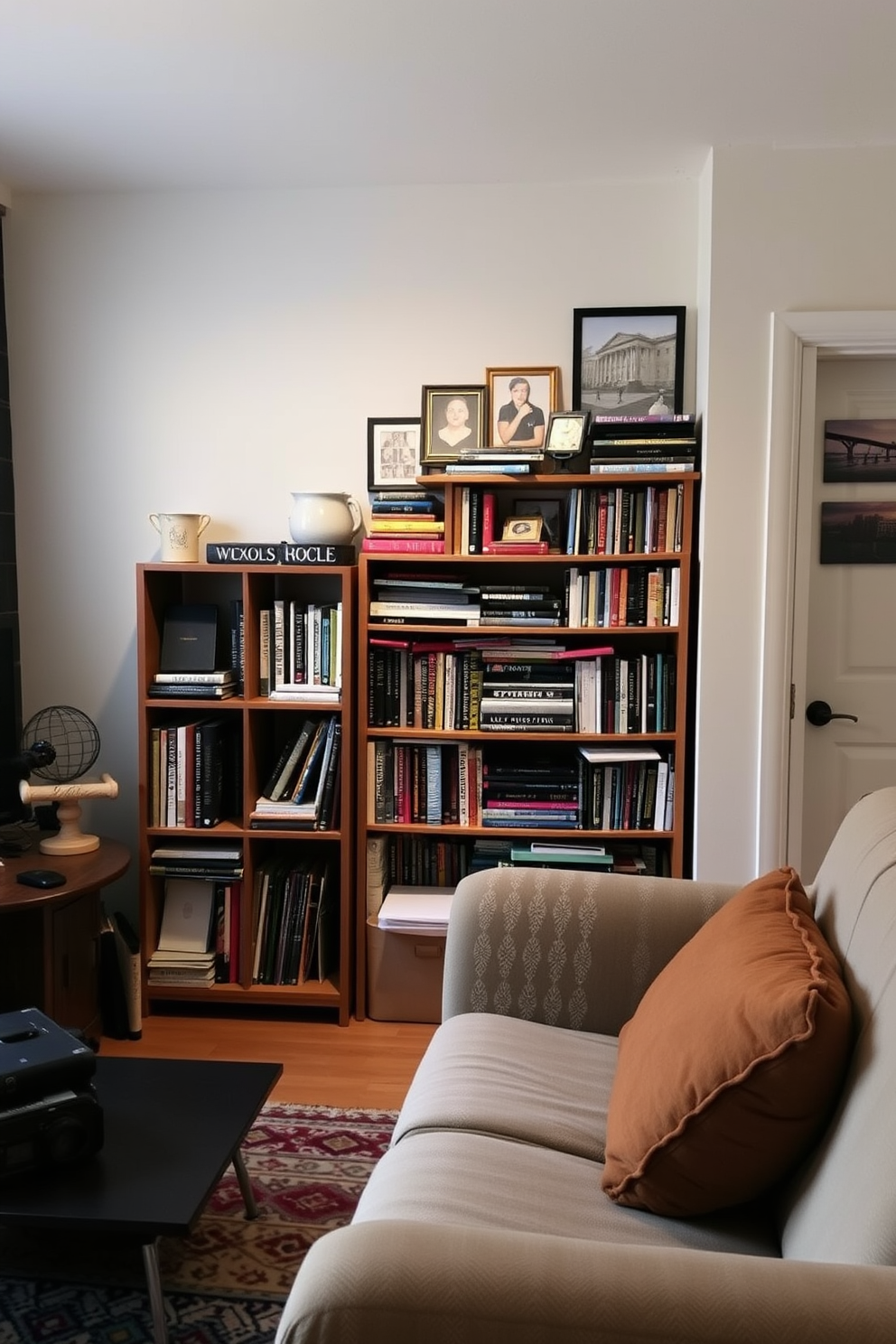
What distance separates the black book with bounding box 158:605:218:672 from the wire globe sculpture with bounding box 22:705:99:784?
31cm

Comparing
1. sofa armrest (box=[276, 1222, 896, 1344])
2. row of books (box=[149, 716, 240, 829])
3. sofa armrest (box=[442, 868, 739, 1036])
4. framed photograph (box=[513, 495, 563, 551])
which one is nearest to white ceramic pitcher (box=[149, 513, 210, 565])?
row of books (box=[149, 716, 240, 829])

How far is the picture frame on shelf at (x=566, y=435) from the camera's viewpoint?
3016 mm

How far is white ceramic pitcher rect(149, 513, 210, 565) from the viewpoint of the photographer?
3145 millimetres

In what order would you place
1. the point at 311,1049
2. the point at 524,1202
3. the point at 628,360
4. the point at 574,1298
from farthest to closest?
the point at 628,360 → the point at 311,1049 → the point at 524,1202 → the point at 574,1298

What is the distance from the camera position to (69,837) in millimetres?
2996

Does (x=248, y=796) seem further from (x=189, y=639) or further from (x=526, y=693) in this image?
(x=526, y=693)

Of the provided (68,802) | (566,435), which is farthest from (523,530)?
(68,802)

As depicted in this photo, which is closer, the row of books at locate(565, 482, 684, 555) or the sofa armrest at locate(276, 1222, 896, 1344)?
the sofa armrest at locate(276, 1222, 896, 1344)

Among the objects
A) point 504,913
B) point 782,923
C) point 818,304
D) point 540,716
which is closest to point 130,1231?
point 504,913

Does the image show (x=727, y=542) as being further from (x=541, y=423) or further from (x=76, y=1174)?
(x=76, y=1174)

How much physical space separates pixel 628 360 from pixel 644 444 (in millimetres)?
321

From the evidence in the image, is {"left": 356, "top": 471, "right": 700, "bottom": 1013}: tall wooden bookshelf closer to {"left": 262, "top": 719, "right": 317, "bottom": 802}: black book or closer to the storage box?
the storage box

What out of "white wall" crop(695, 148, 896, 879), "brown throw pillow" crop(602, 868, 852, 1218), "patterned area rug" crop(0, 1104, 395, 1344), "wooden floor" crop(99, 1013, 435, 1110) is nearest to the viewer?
"brown throw pillow" crop(602, 868, 852, 1218)

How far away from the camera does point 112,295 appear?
3.32m
